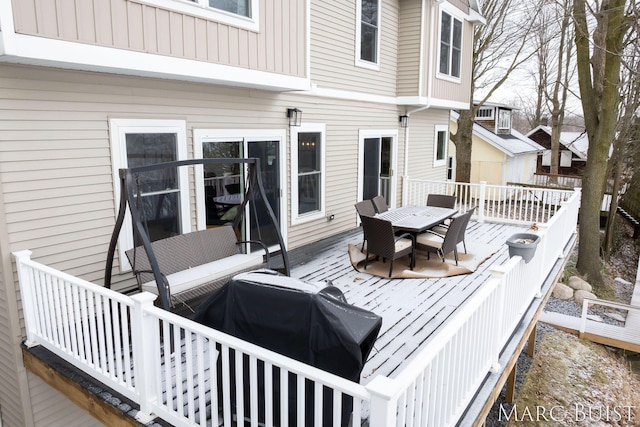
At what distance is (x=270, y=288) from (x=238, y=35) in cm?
340

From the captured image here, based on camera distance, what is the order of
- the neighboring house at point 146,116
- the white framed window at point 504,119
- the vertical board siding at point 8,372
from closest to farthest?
the neighboring house at point 146,116, the vertical board siding at point 8,372, the white framed window at point 504,119

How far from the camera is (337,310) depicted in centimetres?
267

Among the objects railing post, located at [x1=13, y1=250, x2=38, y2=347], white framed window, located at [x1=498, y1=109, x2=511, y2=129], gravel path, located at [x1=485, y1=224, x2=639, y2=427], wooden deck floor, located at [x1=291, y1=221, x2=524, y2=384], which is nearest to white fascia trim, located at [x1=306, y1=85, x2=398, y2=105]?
wooden deck floor, located at [x1=291, y1=221, x2=524, y2=384]

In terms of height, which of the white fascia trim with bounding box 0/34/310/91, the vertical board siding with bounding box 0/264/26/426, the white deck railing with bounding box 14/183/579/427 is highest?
the white fascia trim with bounding box 0/34/310/91

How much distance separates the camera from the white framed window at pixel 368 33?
8348 millimetres

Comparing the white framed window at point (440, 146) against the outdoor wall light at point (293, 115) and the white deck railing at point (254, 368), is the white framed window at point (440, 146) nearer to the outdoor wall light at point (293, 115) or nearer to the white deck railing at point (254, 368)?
the outdoor wall light at point (293, 115)

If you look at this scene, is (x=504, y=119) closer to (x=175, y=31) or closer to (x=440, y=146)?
(x=440, y=146)

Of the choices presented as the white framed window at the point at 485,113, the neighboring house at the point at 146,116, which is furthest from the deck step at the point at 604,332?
the white framed window at the point at 485,113

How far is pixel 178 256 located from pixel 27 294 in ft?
4.62

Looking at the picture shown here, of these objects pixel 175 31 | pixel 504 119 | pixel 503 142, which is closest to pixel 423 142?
pixel 175 31

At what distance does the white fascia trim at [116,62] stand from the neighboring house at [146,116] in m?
0.01

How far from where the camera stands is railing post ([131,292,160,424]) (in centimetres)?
297

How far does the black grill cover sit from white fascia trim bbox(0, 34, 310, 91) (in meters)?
2.34

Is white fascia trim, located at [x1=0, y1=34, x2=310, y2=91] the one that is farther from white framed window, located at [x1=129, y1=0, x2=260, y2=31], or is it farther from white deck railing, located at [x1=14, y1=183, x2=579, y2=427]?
white deck railing, located at [x1=14, y1=183, x2=579, y2=427]
